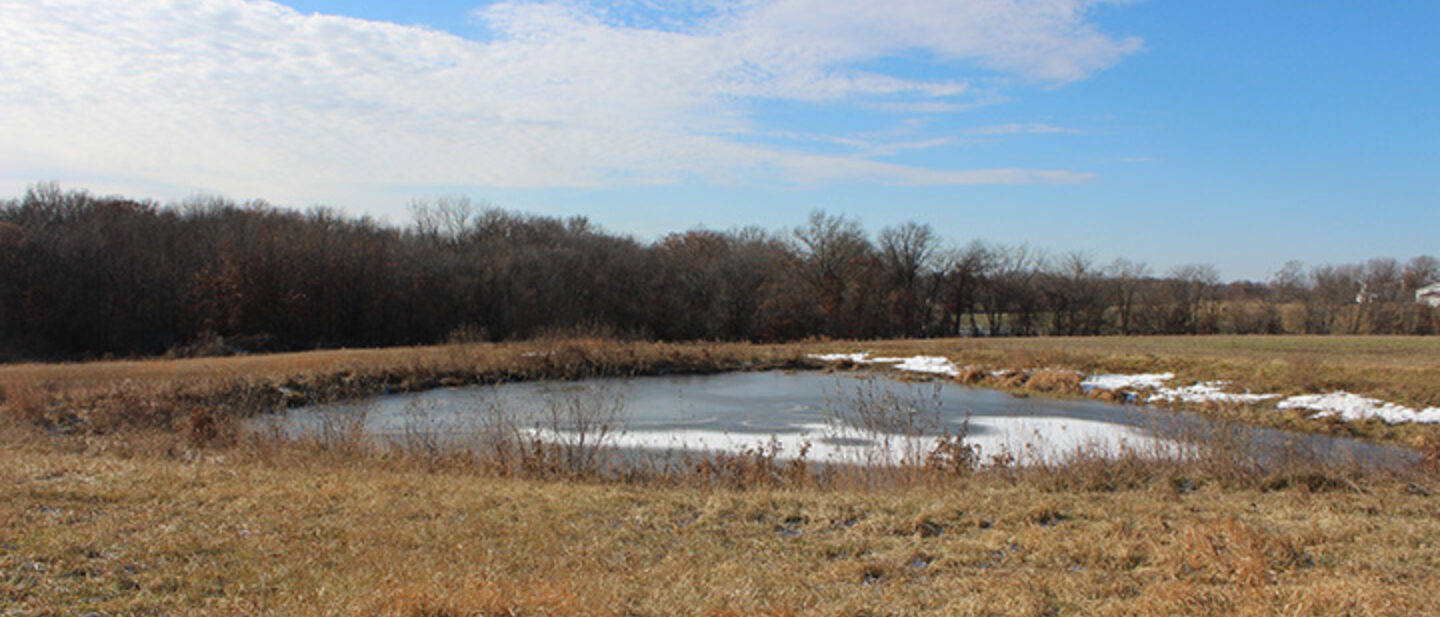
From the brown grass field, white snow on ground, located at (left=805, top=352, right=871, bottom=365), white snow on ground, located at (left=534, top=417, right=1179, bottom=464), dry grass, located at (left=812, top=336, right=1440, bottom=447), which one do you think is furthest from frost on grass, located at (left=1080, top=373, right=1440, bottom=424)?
white snow on ground, located at (left=805, top=352, right=871, bottom=365)

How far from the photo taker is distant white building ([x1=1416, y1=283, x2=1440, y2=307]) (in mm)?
53406

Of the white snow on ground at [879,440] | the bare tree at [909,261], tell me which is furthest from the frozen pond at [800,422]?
the bare tree at [909,261]

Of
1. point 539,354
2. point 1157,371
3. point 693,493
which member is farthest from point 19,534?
point 1157,371

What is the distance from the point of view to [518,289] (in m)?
58.3

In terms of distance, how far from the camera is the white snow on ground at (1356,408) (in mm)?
18734

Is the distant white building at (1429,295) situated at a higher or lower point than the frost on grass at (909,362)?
higher

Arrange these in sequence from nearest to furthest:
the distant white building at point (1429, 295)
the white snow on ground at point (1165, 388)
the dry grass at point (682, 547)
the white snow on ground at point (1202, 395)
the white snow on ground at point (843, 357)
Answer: the dry grass at point (682, 547) → the white snow on ground at point (1202, 395) → the white snow on ground at point (1165, 388) → the white snow on ground at point (843, 357) → the distant white building at point (1429, 295)

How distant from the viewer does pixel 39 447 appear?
1201 centimetres

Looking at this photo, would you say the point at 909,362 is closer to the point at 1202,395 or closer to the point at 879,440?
the point at 1202,395

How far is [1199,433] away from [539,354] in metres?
26.4

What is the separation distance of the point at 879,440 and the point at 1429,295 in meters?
64.0

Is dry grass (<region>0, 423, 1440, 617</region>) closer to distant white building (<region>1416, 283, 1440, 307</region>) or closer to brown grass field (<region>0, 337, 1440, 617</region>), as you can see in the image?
brown grass field (<region>0, 337, 1440, 617</region>)

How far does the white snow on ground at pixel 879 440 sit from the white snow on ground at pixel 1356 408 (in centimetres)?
582

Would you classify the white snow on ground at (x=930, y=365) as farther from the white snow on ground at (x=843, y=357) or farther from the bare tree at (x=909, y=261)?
the bare tree at (x=909, y=261)
